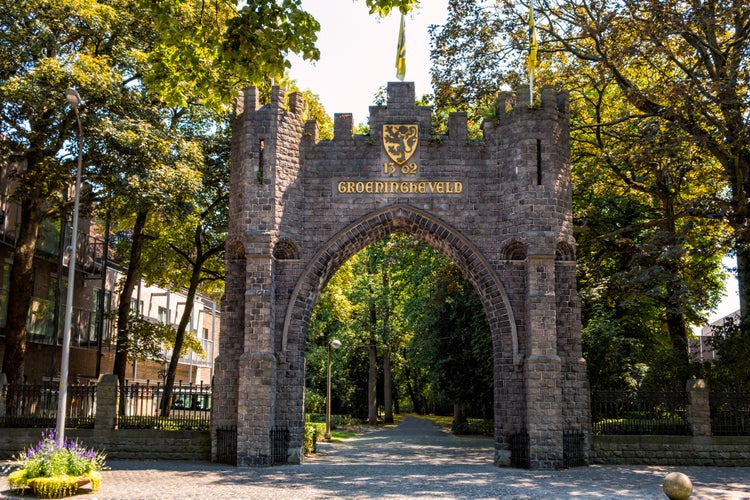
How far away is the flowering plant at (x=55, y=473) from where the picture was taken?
11.3 meters

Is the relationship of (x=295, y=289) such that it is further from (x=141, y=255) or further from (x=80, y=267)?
(x=80, y=267)

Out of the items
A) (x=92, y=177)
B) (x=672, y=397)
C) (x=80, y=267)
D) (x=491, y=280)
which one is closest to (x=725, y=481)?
(x=672, y=397)

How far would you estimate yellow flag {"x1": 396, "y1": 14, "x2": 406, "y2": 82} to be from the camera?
1855cm

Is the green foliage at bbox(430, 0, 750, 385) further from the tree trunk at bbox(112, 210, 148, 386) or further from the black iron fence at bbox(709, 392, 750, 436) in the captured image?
the tree trunk at bbox(112, 210, 148, 386)

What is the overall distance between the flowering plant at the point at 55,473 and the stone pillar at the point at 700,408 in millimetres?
12969

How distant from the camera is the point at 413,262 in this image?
1153 inches

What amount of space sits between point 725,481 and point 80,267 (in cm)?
2260

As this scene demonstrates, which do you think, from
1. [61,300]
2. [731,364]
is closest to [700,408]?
[731,364]

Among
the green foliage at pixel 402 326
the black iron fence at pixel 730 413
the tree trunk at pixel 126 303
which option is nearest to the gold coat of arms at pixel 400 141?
the green foliage at pixel 402 326

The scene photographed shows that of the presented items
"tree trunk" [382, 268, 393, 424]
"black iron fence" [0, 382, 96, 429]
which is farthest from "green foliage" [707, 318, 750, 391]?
"tree trunk" [382, 268, 393, 424]

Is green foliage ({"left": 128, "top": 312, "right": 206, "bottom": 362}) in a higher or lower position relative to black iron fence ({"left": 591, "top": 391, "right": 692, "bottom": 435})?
higher

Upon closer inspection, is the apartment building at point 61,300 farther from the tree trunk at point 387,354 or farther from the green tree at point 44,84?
the tree trunk at point 387,354

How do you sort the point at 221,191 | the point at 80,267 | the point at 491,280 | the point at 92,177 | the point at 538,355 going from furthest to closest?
the point at 80,267
the point at 221,191
the point at 92,177
the point at 491,280
the point at 538,355

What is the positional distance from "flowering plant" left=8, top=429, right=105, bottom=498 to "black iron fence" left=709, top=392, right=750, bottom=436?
533 inches
